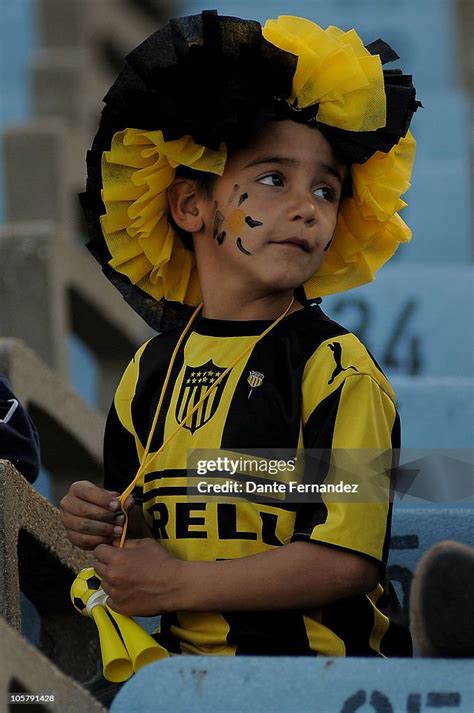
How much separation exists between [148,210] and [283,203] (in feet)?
0.87

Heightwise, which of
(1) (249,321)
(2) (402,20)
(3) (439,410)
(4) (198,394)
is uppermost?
(2) (402,20)

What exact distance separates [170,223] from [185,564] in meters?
0.61

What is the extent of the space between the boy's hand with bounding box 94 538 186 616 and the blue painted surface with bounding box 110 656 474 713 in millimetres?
334

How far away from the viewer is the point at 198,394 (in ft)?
9.29

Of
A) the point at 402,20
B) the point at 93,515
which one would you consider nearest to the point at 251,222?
the point at 93,515

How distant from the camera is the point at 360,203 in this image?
2924mm

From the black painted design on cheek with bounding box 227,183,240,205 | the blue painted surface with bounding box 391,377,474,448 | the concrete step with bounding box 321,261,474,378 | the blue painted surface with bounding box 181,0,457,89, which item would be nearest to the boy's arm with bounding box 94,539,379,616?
the black painted design on cheek with bounding box 227,183,240,205

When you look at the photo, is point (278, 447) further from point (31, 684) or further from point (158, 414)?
point (31, 684)

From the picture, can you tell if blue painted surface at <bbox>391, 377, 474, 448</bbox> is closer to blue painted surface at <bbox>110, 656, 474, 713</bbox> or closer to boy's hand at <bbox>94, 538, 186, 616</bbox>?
boy's hand at <bbox>94, 538, 186, 616</bbox>

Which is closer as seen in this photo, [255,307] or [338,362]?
[338,362]

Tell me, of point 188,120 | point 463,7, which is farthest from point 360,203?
point 463,7

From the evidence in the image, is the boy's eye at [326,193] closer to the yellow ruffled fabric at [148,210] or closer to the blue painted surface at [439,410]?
the yellow ruffled fabric at [148,210]

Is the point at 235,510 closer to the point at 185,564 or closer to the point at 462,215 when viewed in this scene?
the point at 185,564

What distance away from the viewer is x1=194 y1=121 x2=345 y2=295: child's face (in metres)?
2.81
